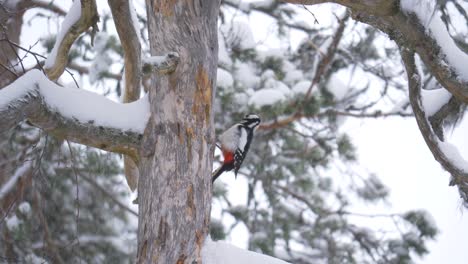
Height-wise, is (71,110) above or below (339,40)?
below

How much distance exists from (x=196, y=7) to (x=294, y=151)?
414cm

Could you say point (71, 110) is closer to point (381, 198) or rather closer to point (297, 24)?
point (297, 24)

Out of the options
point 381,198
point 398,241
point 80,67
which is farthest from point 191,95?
point 381,198

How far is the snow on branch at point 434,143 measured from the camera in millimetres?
3000

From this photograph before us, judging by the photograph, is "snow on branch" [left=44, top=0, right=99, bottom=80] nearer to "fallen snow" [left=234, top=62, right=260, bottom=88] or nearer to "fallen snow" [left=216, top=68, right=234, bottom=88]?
"fallen snow" [left=216, top=68, right=234, bottom=88]

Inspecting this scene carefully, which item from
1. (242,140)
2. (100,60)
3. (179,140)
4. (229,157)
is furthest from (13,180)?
(179,140)

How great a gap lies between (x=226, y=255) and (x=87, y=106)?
94cm

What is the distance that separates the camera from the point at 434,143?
3.04 meters

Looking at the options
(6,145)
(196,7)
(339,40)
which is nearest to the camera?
(196,7)

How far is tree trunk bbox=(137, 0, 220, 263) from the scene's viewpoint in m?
2.71

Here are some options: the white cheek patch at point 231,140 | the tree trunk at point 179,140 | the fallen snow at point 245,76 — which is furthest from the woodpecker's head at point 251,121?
the tree trunk at point 179,140

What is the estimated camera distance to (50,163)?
5484mm

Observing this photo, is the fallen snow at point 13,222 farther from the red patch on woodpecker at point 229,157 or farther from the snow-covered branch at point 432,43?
the snow-covered branch at point 432,43

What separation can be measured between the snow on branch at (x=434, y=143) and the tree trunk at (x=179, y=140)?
98 cm
